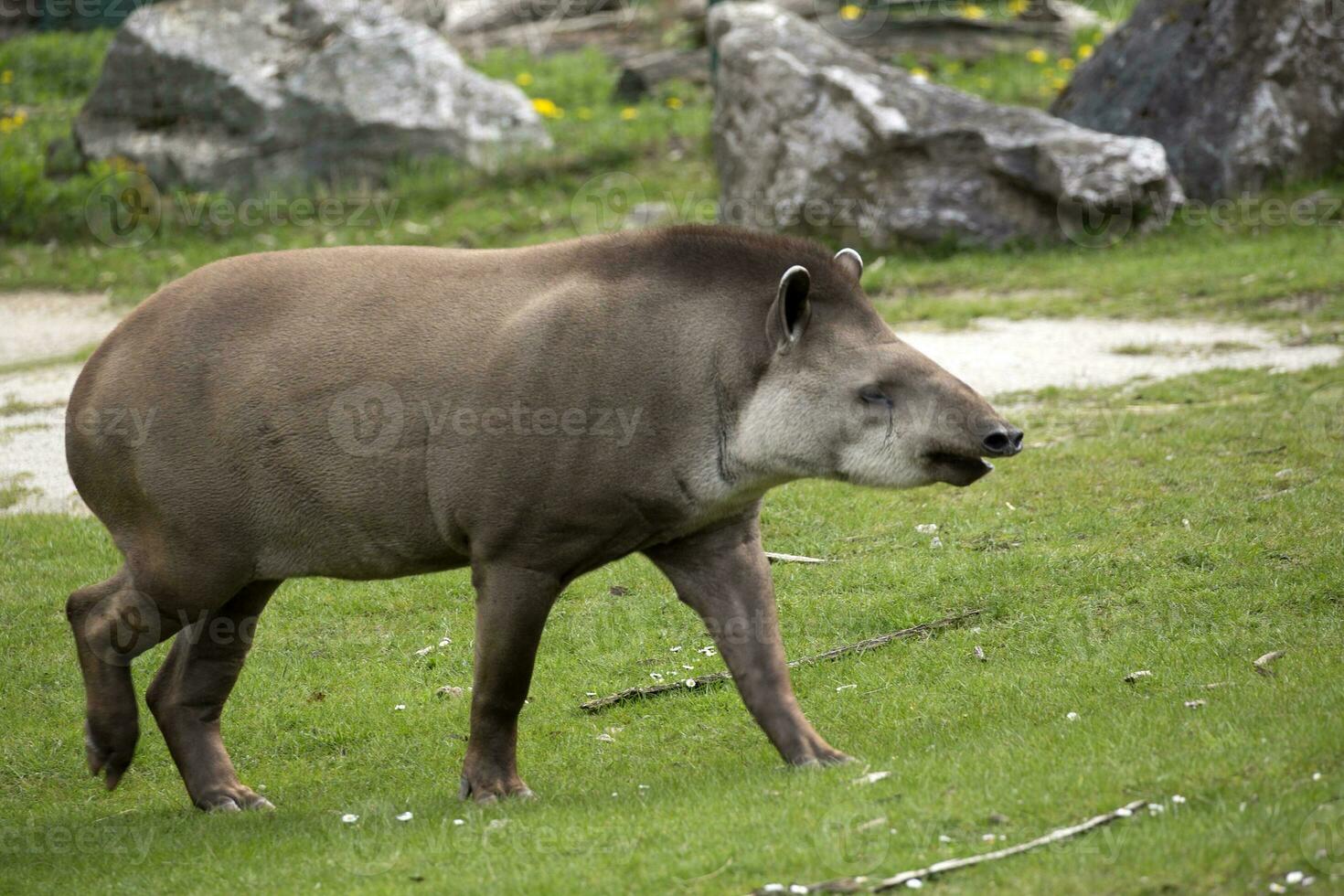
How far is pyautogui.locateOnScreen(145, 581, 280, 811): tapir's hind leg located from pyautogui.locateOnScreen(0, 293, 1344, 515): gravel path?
3759 millimetres

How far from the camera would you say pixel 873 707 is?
7012mm

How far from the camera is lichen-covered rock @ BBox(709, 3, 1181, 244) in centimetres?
1445

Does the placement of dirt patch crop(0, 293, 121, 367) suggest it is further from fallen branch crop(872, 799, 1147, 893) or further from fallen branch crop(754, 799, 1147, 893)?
fallen branch crop(872, 799, 1147, 893)

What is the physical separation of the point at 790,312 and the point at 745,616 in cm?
119

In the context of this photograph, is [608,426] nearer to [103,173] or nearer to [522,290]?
[522,290]

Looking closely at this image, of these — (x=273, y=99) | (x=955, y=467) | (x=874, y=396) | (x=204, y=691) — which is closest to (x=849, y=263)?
(x=874, y=396)

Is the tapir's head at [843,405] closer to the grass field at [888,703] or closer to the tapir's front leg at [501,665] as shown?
the tapir's front leg at [501,665]

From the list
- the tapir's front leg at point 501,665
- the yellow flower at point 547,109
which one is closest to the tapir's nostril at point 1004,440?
the tapir's front leg at point 501,665

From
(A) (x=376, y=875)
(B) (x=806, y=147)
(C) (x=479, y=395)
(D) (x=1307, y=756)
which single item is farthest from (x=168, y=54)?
(D) (x=1307, y=756)

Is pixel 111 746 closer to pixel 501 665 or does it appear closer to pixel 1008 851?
pixel 501 665

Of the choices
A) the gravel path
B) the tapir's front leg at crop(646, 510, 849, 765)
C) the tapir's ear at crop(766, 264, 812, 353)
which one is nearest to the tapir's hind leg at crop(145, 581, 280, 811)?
the tapir's front leg at crop(646, 510, 849, 765)

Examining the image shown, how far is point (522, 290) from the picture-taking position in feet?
20.6

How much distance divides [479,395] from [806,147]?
9.46m

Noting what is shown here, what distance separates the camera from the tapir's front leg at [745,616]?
6.19 m
